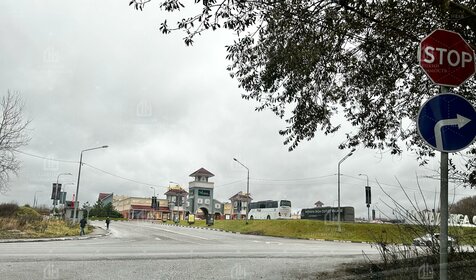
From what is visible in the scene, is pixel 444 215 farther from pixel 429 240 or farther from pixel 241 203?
pixel 241 203

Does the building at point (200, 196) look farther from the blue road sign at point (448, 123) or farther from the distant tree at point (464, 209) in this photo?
the blue road sign at point (448, 123)

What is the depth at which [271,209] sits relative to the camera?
64.5m

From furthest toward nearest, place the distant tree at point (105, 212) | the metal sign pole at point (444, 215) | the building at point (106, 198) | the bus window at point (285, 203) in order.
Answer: the building at point (106, 198) → the distant tree at point (105, 212) → the bus window at point (285, 203) → the metal sign pole at point (444, 215)

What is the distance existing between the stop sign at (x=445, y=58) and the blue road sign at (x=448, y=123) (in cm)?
30

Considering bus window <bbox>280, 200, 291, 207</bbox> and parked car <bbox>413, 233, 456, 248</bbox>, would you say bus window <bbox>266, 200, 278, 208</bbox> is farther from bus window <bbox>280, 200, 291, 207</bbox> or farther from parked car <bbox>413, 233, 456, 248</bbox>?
parked car <bbox>413, 233, 456, 248</bbox>

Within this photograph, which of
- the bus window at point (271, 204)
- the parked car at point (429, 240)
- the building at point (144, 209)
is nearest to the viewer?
the parked car at point (429, 240)

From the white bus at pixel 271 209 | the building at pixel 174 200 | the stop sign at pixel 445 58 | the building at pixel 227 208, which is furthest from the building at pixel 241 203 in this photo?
the stop sign at pixel 445 58

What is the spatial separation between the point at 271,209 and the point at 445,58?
61443 mm

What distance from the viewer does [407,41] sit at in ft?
26.9

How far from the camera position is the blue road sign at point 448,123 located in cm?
396

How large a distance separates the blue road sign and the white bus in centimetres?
5884

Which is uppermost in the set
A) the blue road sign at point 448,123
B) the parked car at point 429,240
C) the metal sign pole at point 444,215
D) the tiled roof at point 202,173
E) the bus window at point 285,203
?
the tiled roof at point 202,173

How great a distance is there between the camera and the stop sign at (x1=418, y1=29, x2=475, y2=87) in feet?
13.9

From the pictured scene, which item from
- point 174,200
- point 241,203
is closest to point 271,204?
point 241,203
